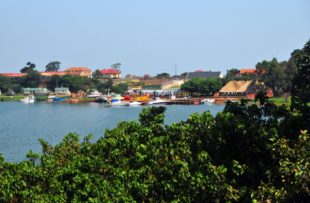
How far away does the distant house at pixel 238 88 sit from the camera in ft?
243

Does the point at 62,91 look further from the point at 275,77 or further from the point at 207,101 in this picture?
the point at 275,77

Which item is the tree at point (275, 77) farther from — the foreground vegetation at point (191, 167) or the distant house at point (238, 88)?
the foreground vegetation at point (191, 167)

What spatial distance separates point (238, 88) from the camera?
7519 cm

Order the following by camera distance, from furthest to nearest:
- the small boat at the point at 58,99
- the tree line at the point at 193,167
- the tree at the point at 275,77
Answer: the small boat at the point at 58,99 < the tree at the point at 275,77 < the tree line at the point at 193,167

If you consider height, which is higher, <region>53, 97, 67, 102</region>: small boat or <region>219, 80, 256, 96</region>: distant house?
<region>219, 80, 256, 96</region>: distant house

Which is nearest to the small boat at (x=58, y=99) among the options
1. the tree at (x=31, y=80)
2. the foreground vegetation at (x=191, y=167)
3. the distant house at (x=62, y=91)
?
the distant house at (x=62, y=91)

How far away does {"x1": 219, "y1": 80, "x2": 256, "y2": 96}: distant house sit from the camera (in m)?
A: 74.1

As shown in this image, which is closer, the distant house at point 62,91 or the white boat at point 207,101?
the white boat at point 207,101

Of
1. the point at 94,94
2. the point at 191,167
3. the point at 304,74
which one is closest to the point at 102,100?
the point at 94,94

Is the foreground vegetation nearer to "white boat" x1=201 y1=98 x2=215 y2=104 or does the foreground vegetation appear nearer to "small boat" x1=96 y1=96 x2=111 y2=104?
"white boat" x1=201 y1=98 x2=215 y2=104

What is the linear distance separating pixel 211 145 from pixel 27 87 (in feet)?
313

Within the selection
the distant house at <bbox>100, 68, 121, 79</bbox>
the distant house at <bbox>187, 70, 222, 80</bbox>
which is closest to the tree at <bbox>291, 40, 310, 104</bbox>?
the distant house at <bbox>187, 70, 222, 80</bbox>

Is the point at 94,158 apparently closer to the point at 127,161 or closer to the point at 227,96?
the point at 127,161

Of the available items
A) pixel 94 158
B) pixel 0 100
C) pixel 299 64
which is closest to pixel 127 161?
pixel 94 158
